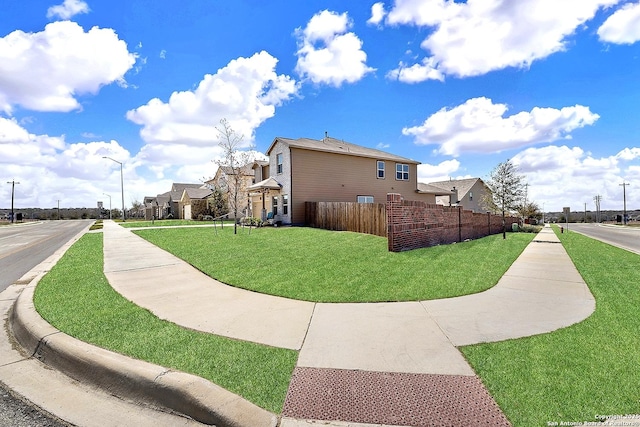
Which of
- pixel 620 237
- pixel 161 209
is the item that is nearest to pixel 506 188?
pixel 620 237

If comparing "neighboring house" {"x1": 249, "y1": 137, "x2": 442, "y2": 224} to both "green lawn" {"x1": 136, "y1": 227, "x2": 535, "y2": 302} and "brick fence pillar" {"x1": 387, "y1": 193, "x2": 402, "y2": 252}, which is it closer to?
"green lawn" {"x1": 136, "y1": 227, "x2": 535, "y2": 302}

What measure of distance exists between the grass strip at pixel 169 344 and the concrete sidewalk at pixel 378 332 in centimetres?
18

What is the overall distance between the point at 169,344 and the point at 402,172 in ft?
90.4

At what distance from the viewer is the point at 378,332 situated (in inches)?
165

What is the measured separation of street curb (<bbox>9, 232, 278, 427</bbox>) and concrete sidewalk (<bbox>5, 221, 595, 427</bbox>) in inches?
10.4

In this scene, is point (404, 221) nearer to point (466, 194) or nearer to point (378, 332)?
point (378, 332)

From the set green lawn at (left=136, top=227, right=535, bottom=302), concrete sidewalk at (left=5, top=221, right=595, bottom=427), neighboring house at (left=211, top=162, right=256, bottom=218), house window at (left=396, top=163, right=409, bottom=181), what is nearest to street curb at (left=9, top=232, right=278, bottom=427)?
concrete sidewalk at (left=5, top=221, right=595, bottom=427)

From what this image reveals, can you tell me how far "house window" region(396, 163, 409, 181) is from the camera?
1132 inches

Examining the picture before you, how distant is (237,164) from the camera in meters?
26.2

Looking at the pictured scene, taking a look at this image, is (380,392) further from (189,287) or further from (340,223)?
(340,223)

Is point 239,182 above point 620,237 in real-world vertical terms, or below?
above

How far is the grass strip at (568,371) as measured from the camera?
256 cm

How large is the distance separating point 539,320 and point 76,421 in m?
5.62

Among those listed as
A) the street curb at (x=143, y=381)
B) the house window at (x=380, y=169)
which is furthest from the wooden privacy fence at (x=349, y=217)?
the street curb at (x=143, y=381)
